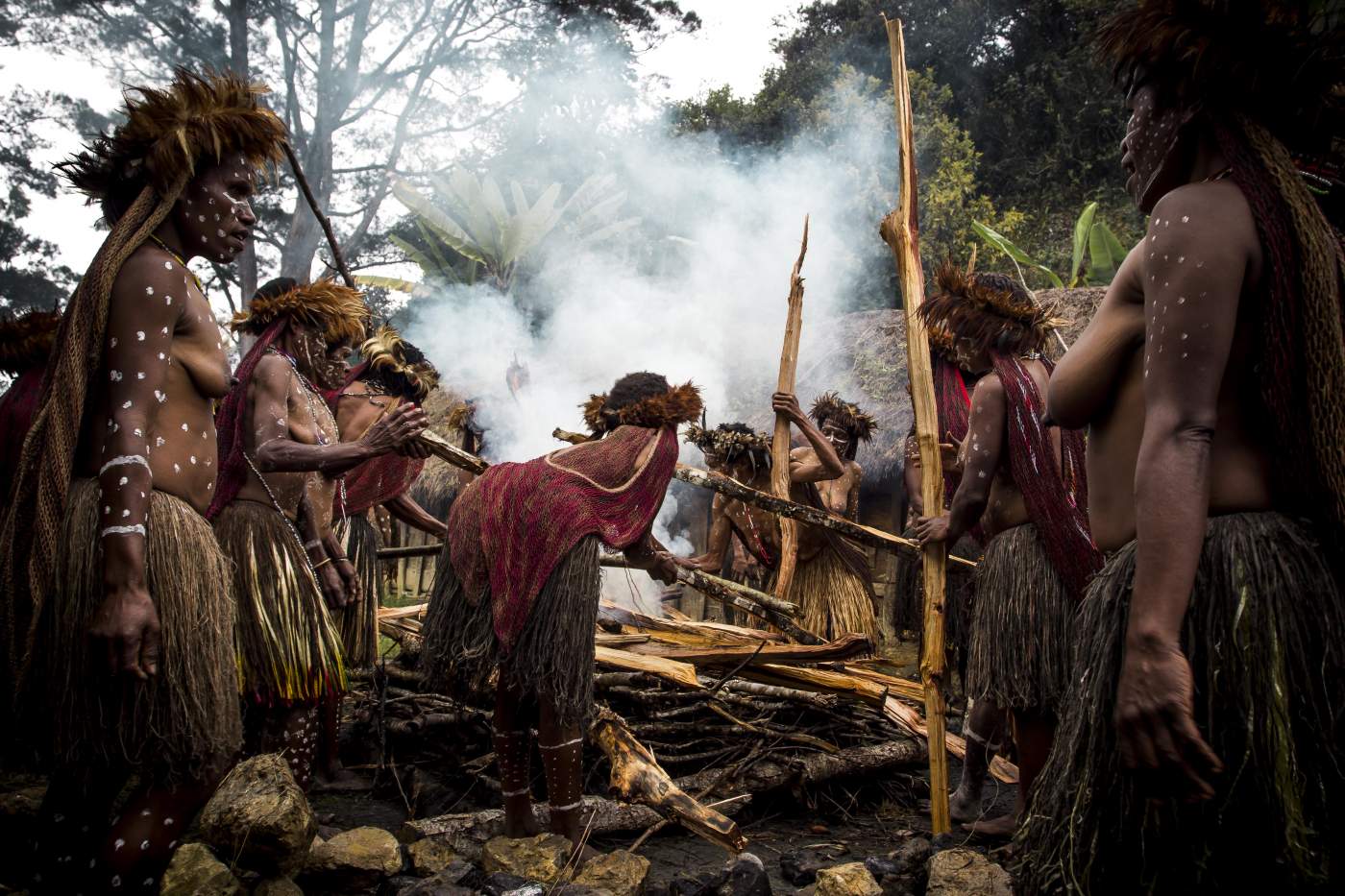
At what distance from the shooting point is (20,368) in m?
4.55

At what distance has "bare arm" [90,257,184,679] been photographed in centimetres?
211

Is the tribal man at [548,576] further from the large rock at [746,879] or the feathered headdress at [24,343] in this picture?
the feathered headdress at [24,343]

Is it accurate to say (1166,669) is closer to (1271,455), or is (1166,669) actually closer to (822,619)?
(1271,455)

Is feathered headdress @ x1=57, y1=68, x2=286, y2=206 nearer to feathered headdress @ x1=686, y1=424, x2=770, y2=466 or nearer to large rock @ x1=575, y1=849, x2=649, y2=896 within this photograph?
large rock @ x1=575, y1=849, x2=649, y2=896

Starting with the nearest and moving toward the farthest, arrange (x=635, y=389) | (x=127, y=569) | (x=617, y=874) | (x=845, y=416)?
(x=127, y=569) → (x=617, y=874) → (x=635, y=389) → (x=845, y=416)

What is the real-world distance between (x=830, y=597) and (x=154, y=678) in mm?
5205

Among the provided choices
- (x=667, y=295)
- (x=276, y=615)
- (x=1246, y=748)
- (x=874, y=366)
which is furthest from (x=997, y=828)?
(x=667, y=295)

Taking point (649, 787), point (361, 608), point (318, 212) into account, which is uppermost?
point (318, 212)

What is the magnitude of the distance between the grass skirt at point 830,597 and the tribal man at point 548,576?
311cm

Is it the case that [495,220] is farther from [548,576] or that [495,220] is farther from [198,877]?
[198,877]

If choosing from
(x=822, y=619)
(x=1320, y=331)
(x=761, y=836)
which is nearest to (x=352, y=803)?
(x=761, y=836)

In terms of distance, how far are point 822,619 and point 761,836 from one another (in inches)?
109

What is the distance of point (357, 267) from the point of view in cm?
2317

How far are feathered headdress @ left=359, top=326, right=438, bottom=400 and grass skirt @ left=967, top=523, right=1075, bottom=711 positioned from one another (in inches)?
132
